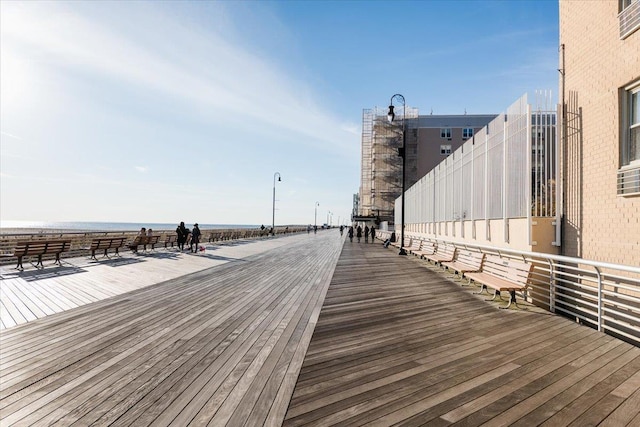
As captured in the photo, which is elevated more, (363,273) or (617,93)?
(617,93)

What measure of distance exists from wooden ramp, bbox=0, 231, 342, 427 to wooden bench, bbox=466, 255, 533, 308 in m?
3.70

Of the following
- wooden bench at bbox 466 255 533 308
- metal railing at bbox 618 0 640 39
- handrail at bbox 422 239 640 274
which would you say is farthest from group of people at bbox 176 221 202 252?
metal railing at bbox 618 0 640 39

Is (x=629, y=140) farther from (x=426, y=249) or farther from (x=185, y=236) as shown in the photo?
(x=185, y=236)

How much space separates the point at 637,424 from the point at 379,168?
55410mm

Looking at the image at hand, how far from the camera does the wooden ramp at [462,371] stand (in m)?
3.20

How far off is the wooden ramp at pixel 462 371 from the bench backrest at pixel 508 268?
2.55ft

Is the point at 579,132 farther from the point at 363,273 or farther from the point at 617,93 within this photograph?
the point at 363,273

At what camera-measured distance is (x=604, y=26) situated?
7281 millimetres

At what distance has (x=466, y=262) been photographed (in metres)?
11.2

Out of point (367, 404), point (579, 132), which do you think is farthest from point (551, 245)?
point (367, 404)

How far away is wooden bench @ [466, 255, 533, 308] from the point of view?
7090 mm

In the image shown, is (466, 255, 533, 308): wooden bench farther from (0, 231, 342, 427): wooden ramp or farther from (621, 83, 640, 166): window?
(0, 231, 342, 427): wooden ramp

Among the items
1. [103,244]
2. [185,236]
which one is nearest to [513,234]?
[103,244]

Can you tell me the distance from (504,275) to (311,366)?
5808mm
